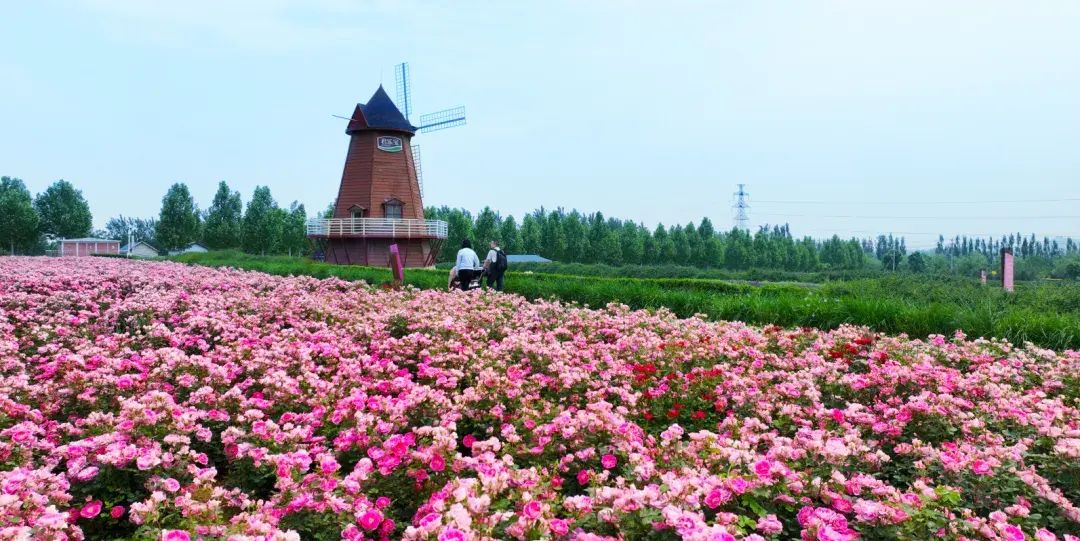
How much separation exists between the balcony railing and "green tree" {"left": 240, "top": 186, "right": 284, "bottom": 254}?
28.2m

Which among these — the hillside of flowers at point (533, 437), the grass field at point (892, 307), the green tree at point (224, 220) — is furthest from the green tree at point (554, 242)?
the hillside of flowers at point (533, 437)

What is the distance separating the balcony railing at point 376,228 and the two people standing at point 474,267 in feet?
51.9

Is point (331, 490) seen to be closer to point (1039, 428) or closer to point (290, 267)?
point (1039, 428)

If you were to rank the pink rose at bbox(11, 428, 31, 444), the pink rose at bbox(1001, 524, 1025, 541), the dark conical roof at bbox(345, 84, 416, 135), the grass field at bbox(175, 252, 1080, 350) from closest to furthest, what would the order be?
1. the pink rose at bbox(1001, 524, 1025, 541)
2. the pink rose at bbox(11, 428, 31, 444)
3. the grass field at bbox(175, 252, 1080, 350)
4. the dark conical roof at bbox(345, 84, 416, 135)

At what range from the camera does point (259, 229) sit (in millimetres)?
57094

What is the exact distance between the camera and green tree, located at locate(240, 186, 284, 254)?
5719 cm

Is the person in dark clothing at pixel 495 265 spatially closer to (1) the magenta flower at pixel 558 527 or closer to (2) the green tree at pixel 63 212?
(1) the magenta flower at pixel 558 527

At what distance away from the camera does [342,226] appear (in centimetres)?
3023

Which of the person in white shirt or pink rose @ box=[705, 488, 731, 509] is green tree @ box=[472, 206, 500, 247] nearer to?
the person in white shirt

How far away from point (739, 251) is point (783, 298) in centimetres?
6684

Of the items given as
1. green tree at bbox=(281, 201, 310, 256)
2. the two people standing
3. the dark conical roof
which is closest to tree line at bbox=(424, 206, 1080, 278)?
green tree at bbox=(281, 201, 310, 256)

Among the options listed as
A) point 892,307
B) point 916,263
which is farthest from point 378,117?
point 916,263

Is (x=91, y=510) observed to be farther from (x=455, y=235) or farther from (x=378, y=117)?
(x=455, y=235)

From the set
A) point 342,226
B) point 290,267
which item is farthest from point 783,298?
point 342,226
